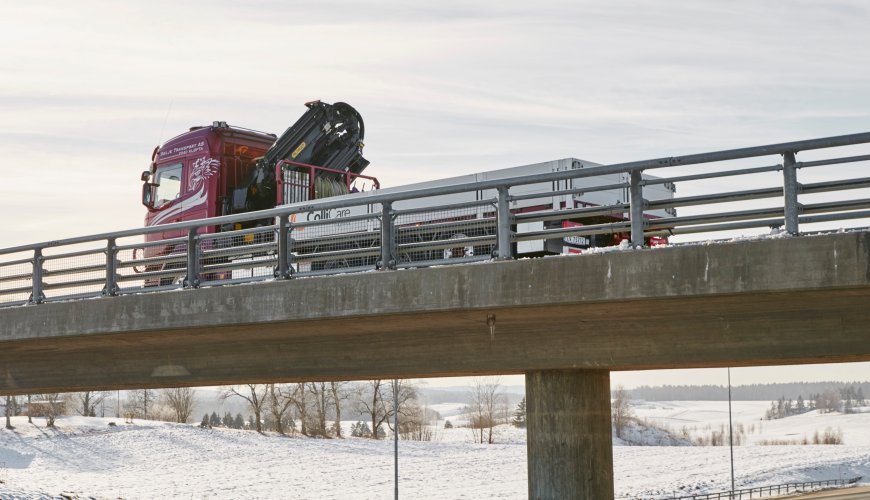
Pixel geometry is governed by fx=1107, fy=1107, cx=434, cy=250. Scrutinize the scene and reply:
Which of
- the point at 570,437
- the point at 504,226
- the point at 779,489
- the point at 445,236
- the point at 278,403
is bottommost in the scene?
the point at 779,489

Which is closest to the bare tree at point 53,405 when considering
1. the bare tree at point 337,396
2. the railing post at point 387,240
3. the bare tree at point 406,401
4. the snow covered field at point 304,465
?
the snow covered field at point 304,465

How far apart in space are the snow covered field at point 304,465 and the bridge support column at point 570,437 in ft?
112

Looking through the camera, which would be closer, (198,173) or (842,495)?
(198,173)

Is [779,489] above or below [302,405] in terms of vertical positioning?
below

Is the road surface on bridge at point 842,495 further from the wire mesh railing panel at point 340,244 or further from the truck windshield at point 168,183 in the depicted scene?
the truck windshield at point 168,183

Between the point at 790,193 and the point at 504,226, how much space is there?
3199 millimetres

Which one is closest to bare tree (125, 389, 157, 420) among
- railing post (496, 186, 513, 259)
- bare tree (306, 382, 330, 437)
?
bare tree (306, 382, 330, 437)

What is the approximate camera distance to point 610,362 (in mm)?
12797

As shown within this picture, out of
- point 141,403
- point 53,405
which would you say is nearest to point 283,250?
point 53,405

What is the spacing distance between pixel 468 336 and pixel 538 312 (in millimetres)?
1590

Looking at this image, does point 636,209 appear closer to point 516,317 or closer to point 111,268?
point 516,317

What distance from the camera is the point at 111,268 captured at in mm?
16656

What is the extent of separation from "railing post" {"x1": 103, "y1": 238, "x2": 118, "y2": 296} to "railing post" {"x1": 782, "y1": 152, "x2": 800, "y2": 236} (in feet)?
32.6

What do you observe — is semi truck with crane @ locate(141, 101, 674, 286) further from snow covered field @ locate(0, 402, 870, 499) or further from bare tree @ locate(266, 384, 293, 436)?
bare tree @ locate(266, 384, 293, 436)
